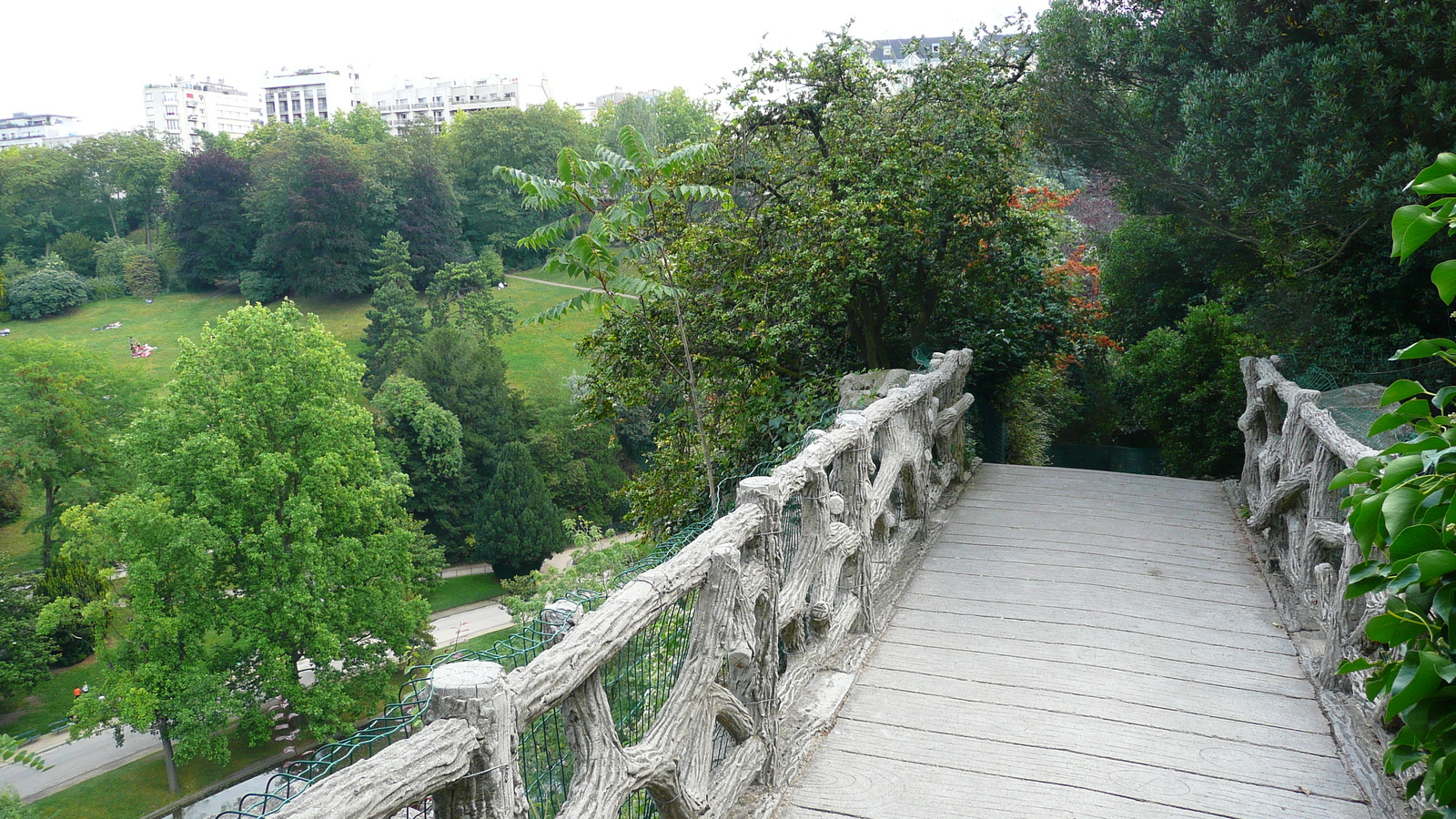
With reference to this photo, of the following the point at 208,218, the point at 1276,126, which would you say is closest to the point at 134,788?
the point at 1276,126

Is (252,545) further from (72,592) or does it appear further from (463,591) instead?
(463,591)

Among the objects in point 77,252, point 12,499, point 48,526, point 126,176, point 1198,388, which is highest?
point 126,176

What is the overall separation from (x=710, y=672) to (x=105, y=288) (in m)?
64.6

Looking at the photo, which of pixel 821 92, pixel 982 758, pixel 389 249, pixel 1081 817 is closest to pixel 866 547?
pixel 982 758

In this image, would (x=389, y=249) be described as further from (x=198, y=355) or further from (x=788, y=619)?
(x=788, y=619)

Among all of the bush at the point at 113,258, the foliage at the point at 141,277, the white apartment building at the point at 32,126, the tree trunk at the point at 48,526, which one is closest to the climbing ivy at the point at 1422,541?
the tree trunk at the point at 48,526

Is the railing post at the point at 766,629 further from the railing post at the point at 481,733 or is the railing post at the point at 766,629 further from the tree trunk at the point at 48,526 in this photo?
the tree trunk at the point at 48,526

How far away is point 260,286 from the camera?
179ft

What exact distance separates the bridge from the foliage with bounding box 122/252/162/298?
61.8 m

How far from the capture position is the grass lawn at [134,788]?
20297mm

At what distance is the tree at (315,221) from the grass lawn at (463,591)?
27.8m

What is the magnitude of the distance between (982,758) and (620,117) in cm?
5096

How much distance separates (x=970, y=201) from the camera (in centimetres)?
833

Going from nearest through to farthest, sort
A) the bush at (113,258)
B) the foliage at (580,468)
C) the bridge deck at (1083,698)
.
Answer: the bridge deck at (1083,698)
the foliage at (580,468)
the bush at (113,258)
